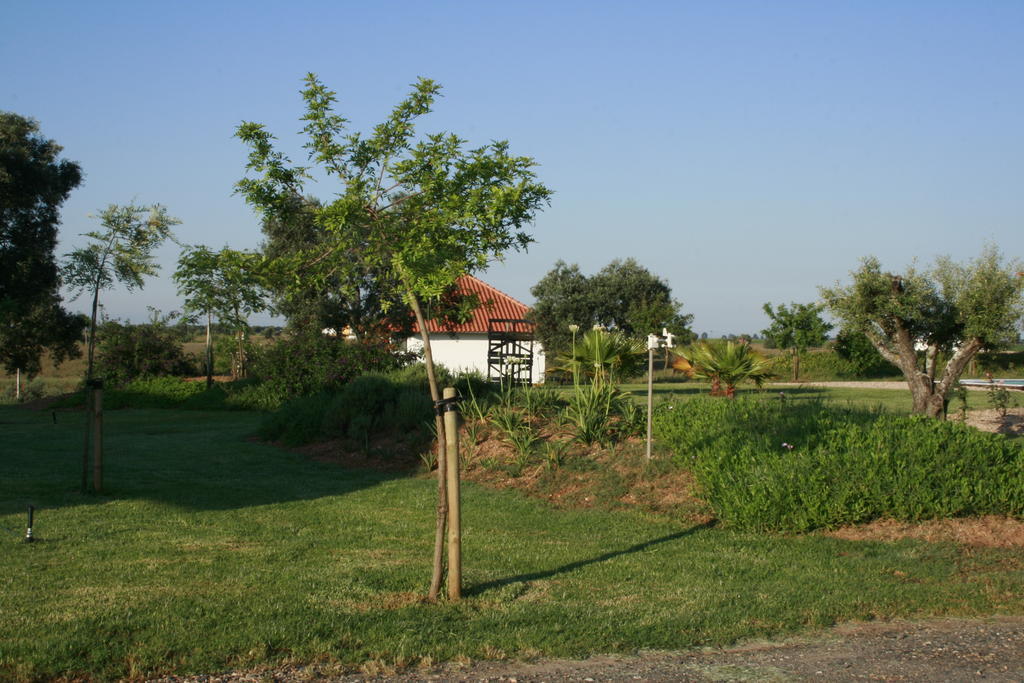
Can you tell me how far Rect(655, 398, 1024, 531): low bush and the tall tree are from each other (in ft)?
69.1

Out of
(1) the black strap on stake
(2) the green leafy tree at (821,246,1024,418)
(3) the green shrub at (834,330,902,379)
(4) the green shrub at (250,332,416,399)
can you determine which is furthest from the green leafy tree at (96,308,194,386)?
(3) the green shrub at (834,330,902,379)

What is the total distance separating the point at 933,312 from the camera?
46.0 ft

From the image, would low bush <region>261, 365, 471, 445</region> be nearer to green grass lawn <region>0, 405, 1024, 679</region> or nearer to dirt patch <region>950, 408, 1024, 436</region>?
green grass lawn <region>0, 405, 1024, 679</region>

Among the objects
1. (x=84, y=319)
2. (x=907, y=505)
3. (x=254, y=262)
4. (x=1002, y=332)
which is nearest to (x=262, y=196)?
(x=254, y=262)

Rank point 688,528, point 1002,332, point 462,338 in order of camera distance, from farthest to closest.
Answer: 1. point 462,338
2. point 1002,332
3. point 688,528

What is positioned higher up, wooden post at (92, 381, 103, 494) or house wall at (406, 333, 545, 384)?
house wall at (406, 333, 545, 384)

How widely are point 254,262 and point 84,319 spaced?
26.8 meters

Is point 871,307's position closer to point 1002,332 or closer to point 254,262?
point 1002,332

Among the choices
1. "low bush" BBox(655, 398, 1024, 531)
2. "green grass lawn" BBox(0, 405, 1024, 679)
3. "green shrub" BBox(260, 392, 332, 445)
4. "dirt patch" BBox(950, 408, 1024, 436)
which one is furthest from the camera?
"green shrub" BBox(260, 392, 332, 445)

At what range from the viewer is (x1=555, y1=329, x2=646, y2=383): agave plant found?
15.6 meters

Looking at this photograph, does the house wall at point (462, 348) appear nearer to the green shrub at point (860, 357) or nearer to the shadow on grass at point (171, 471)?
the green shrub at point (860, 357)

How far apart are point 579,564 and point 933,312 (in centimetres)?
946

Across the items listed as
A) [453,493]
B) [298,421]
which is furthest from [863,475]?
[298,421]

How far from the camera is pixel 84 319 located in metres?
29.5
